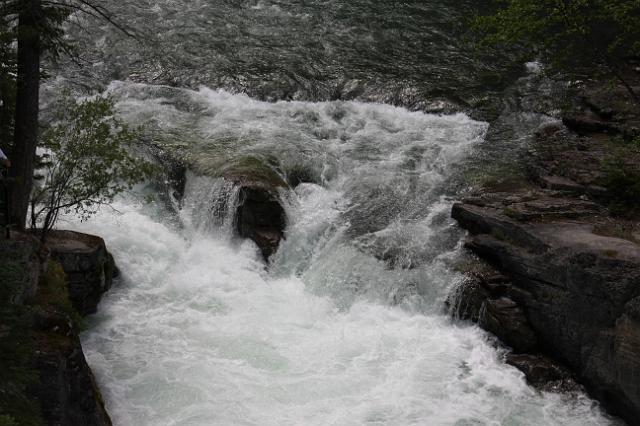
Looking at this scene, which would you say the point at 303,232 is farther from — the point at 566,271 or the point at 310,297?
the point at 566,271

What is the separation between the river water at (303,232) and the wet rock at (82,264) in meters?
0.60

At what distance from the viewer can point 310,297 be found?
1478cm

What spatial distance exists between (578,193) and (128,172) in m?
10.5

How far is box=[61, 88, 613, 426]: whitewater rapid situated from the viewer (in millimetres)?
11430

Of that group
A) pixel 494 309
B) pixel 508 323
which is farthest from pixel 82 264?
pixel 508 323

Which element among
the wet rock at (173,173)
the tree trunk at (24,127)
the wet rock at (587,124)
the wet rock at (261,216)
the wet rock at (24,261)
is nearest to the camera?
the wet rock at (24,261)

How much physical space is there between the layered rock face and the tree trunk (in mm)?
9087

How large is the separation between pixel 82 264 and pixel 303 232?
5452 millimetres

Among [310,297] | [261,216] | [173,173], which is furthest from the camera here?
[173,173]

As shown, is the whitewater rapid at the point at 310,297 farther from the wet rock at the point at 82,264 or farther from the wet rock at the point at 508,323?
the wet rock at the point at 82,264

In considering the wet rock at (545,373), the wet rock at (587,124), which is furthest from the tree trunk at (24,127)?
the wet rock at (587,124)

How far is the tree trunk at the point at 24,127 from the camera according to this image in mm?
11000

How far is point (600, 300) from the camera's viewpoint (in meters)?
11.9

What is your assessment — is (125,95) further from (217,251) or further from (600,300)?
(600,300)
